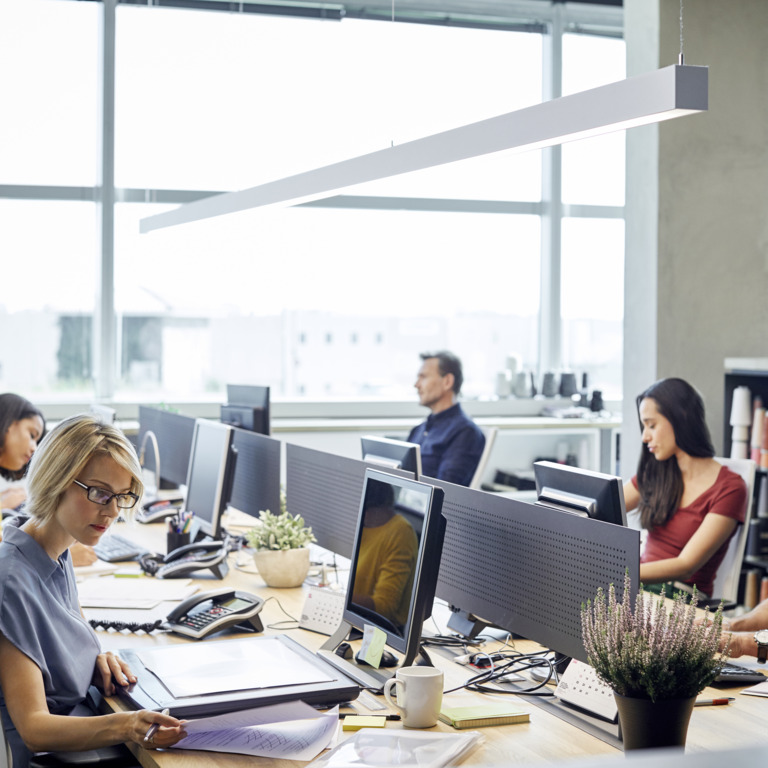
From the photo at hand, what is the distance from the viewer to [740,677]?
6.61 feet

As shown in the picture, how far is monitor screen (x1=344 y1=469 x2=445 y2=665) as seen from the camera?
6.11 ft

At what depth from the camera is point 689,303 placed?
14.9 ft

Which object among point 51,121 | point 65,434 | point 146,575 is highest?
point 51,121

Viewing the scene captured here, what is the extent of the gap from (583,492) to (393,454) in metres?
0.84

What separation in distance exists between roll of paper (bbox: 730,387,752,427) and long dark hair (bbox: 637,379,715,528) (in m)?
1.16

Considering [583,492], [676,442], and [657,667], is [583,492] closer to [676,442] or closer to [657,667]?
[657,667]

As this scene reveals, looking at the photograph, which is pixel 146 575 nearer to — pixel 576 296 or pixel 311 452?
pixel 311 452

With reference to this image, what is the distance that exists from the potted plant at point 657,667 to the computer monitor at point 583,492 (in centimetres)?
56

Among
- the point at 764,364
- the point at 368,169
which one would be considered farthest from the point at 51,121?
the point at 764,364

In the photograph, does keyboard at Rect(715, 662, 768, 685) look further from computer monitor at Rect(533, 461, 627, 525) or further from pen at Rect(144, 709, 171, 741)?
pen at Rect(144, 709, 171, 741)

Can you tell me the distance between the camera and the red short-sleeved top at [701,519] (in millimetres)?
3104

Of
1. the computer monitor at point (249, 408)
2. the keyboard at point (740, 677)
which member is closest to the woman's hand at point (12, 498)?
the computer monitor at point (249, 408)

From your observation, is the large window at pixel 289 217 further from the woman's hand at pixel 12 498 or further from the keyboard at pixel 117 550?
the keyboard at pixel 117 550

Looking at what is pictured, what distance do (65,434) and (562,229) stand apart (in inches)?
206
